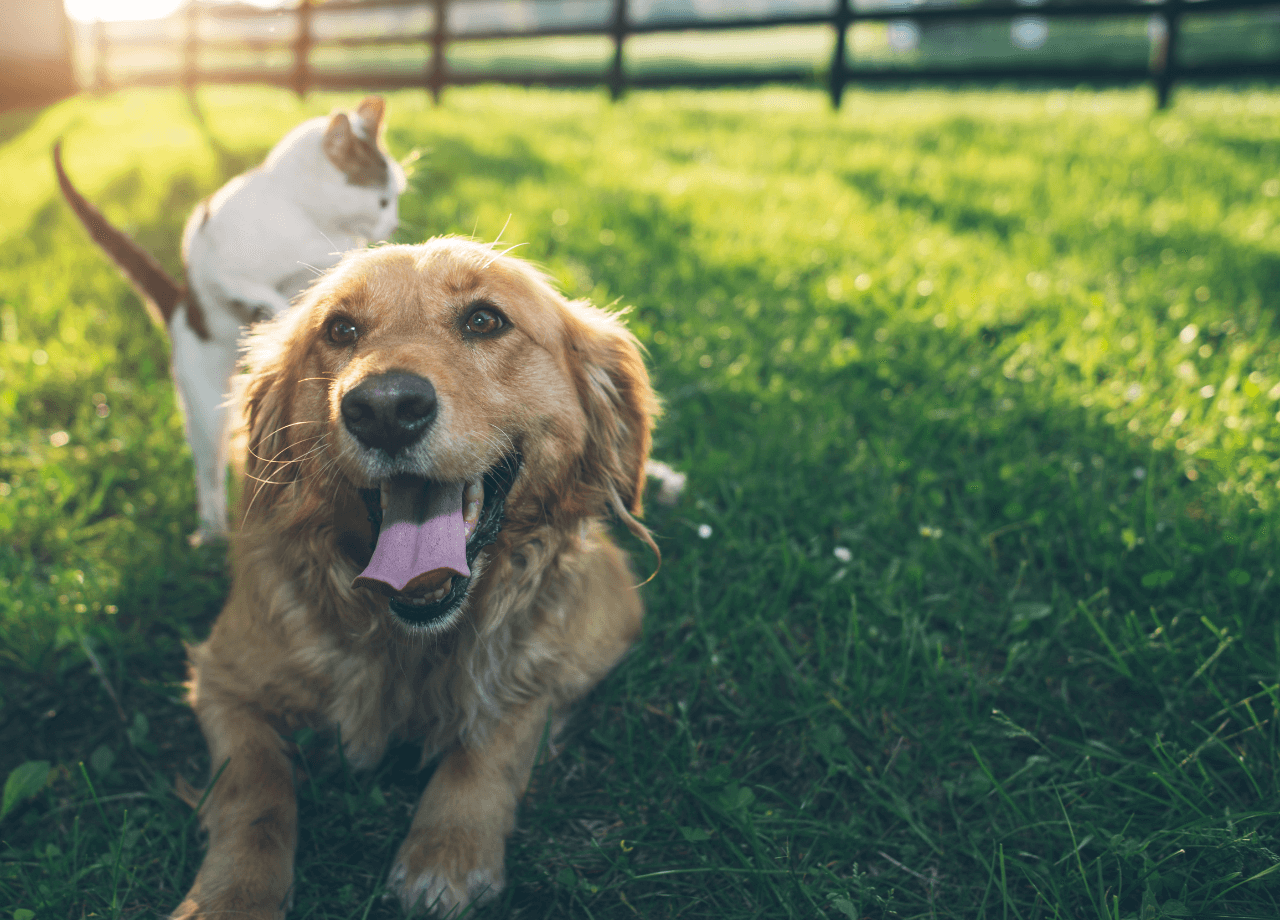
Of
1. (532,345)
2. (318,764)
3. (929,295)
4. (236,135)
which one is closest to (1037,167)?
(929,295)

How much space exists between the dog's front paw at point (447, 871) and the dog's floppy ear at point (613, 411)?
0.79 m

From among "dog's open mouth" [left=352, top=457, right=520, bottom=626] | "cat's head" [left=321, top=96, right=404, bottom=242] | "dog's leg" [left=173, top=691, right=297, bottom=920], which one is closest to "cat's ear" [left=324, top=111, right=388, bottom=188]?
"cat's head" [left=321, top=96, right=404, bottom=242]

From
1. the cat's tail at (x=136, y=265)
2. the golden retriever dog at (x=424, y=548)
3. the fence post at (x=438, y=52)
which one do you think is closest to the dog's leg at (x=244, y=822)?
the golden retriever dog at (x=424, y=548)

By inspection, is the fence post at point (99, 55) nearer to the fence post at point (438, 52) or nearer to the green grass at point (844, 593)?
the fence post at point (438, 52)

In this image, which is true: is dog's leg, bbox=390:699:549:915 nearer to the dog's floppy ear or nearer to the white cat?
the dog's floppy ear

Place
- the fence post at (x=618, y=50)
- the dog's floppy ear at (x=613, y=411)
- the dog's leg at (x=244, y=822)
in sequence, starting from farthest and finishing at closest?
the fence post at (x=618, y=50), the dog's floppy ear at (x=613, y=411), the dog's leg at (x=244, y=822)

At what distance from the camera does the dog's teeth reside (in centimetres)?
179

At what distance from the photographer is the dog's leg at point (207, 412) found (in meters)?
2.62

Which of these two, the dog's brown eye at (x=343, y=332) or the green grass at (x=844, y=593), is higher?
the dog's brown eye at (x=343, y=332)

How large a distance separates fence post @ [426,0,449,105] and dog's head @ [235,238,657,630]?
34.4 feet

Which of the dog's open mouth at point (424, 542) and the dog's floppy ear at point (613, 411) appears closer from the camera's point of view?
the dog's open mouth at point (424, 542)

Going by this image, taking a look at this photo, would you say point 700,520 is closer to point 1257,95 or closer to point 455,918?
point 455,918

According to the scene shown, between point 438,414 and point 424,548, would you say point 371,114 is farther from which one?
point 424,548

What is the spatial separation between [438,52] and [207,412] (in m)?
10.5
